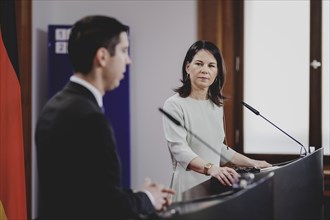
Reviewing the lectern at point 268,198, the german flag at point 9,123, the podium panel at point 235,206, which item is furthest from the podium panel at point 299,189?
the german flag at point 9,123

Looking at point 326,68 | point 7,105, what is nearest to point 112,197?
point 7,105

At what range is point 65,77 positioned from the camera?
3693 millimetres

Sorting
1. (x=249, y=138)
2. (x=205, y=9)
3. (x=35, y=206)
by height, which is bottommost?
(x=35, y=206)

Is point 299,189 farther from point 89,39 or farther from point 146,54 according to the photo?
point 146,54

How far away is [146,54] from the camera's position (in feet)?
12.6

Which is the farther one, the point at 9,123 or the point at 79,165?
the point at 9,123

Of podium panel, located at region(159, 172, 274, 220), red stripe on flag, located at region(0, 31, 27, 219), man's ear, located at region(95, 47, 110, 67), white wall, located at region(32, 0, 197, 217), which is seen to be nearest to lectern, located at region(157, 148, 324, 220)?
podium panel, located at region(159, 172, 274, 220)

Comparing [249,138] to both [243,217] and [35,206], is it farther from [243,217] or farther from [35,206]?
[243,217]

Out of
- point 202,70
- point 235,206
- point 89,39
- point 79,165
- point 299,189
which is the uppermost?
point 89,39

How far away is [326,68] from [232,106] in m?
0.71

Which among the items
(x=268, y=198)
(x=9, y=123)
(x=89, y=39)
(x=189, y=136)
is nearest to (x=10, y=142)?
(x=9, y=123)

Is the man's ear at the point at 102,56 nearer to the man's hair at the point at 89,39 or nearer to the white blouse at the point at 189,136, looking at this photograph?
the man's hair at the point at 89,39

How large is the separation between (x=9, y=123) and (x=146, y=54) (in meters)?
1.48

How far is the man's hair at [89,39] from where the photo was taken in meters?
1.35
